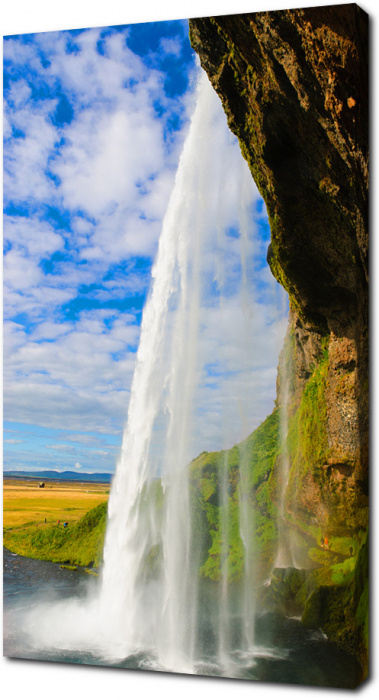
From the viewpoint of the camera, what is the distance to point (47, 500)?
12477 millimetres

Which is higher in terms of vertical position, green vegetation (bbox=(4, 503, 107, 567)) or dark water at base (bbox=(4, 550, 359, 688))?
green vegetation (bbox=(4, 503, 107, 567))

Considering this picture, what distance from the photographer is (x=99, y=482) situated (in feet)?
38.0

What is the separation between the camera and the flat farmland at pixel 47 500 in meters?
10.3

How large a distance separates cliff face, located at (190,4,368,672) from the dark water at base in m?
1.43

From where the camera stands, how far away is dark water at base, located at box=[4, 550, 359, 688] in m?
6.84

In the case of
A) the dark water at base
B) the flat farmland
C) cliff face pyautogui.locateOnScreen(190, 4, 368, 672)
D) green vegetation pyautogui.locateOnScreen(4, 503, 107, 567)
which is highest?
cliff face pyautogui.locateOnScreen(190, 4, 368, 672)

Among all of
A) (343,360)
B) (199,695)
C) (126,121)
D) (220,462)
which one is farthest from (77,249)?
(199,695)

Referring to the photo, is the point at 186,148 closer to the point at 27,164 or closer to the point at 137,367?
the point at 27,164

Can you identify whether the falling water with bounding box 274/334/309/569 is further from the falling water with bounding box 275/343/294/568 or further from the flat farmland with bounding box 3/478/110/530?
the flat farmland with bounding box 3/478/110/530

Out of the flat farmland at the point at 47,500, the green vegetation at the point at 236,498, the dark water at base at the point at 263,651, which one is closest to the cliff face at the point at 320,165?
the dark water at base at the point at 263,651

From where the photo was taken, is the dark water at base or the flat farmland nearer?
the dark water at base

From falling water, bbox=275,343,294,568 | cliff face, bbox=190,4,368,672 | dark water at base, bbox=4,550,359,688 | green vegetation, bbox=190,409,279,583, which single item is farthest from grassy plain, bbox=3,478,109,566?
cliff face, bbox=190,4,368,672

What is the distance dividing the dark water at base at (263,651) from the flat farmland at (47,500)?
0.87 m

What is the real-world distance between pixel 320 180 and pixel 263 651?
6521mm
